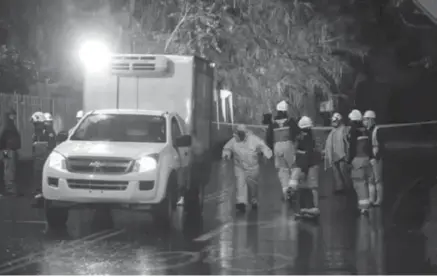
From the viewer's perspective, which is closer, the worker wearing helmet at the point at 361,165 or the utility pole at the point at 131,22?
the worker wearing helmet at the point at 361,165

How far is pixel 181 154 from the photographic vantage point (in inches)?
600

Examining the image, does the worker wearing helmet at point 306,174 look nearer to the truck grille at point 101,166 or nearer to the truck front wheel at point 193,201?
the truck front wheel at point 193,201

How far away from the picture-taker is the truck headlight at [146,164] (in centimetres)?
1348

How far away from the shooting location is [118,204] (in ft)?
43.8

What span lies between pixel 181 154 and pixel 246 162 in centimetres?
188

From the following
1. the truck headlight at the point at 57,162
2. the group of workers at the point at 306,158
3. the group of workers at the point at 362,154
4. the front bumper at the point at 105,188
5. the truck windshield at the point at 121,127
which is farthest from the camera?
the group of workers at the point at 362,154

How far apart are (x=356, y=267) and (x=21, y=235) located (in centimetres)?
483

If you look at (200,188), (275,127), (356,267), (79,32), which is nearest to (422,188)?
(275,127)

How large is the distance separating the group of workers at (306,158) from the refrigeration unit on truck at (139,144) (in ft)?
2.94

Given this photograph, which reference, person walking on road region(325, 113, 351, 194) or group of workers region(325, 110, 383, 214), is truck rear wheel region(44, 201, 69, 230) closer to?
group of workers region(325, 110, 383, 214)

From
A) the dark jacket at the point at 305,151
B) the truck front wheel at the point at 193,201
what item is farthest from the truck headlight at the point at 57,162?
the dark jacket at the point at 305,151

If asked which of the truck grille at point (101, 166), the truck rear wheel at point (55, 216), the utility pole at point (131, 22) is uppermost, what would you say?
the utility pole at point (131, 22)

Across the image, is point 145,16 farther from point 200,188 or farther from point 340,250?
point 340,250

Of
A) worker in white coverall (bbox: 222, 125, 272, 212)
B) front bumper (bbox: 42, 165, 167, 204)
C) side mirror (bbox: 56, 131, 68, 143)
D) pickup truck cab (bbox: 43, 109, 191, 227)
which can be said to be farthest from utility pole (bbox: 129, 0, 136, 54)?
front bumper (bbox: 42, 165, 167, 204)
